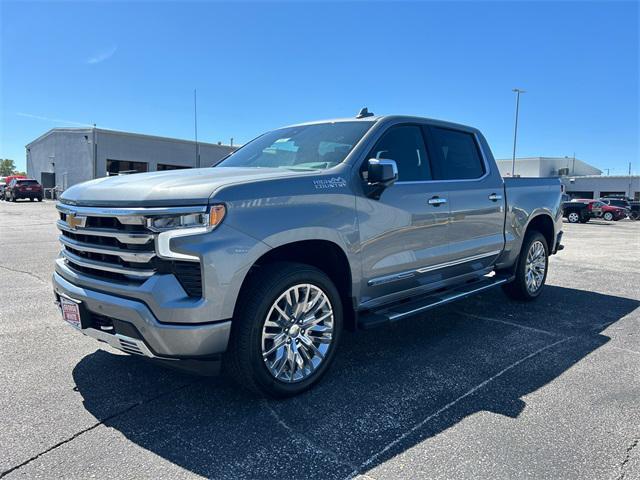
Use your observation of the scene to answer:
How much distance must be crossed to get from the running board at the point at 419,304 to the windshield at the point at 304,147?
4.04ft

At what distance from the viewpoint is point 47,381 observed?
357 cm

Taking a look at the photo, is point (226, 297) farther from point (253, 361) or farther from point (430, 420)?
point (430, 420)

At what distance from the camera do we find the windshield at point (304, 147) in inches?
157

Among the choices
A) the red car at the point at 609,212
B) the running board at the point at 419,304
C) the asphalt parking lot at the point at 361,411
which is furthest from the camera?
the red car at the point at 609,212

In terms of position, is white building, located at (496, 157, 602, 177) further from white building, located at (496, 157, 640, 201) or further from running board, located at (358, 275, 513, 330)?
running board, located at (358, 275, 513, 330)

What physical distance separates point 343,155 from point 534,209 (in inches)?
127

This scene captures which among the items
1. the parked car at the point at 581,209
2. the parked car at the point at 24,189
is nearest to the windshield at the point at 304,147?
the parked car at the point at 581,209

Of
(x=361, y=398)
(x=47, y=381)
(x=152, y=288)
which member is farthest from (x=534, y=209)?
(x=47, y=381)

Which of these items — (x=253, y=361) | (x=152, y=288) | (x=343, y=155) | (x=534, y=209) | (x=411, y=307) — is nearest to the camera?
(x=152, y=288)

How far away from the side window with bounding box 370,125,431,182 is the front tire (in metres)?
1.30

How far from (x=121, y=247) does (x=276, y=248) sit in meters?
0.95

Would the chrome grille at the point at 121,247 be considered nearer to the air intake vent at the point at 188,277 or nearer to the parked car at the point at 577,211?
the air intake vent at the point at 188,277

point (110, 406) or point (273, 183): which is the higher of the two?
point (273, 183)

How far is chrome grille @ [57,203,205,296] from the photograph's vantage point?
282 centimetres
